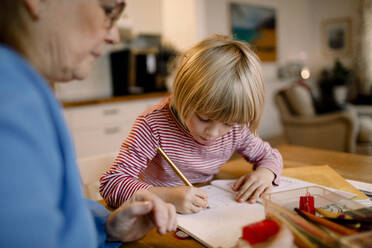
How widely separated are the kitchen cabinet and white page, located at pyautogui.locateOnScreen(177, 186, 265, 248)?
211cm

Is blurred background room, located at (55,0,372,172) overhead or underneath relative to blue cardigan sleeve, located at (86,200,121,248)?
overhead

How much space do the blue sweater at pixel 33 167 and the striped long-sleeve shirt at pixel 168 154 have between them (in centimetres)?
40

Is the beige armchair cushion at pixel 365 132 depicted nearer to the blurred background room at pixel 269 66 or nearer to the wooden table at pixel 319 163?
the blurred background room at pixel 269 66

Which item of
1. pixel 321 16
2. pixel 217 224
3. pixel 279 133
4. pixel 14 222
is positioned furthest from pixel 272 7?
A: pixel 14 222

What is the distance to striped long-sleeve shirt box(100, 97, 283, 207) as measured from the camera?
0.83 metres

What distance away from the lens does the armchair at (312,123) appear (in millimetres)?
2938

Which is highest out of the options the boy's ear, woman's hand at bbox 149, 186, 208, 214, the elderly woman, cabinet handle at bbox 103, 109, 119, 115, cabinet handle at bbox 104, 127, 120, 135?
the boy's ear

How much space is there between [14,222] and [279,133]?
5300mm

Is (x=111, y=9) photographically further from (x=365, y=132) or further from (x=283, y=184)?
(x=365, y=132)

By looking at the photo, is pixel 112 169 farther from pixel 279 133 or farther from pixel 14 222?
pixel 279 133

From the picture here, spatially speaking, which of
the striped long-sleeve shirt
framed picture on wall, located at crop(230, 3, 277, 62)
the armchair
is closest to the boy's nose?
the striped long-sleeve shirt

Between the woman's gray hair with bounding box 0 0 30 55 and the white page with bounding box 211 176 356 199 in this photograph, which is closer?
the woman's gray hair with bounding box 0 0 30 55

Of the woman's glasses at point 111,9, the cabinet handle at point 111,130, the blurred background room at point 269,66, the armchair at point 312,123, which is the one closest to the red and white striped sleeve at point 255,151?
the woman's glasses at point 111,9

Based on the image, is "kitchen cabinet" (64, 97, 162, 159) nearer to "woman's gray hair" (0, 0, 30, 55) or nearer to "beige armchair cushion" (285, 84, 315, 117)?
"beige armchair cushion" (285, 84, 315, 117)
